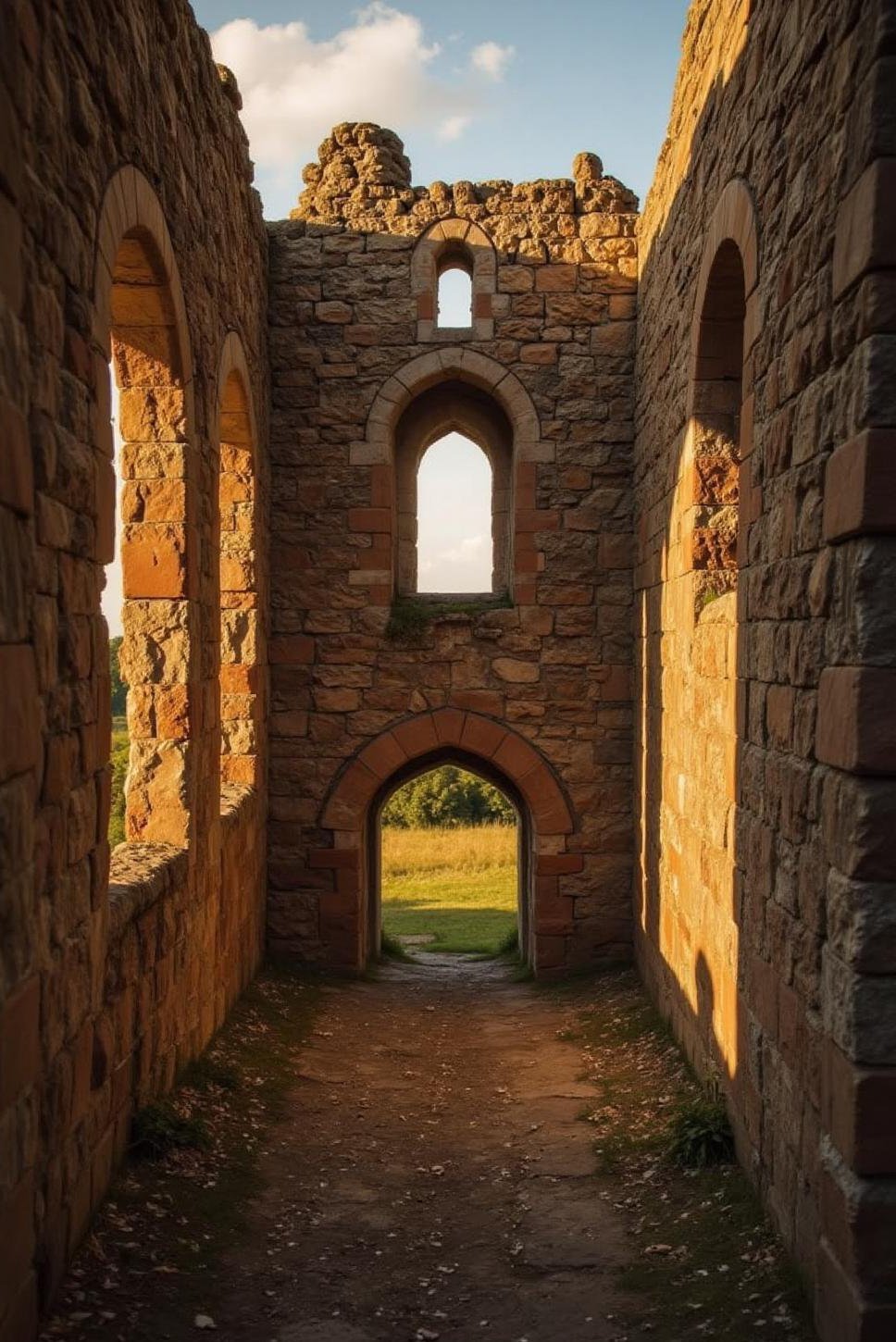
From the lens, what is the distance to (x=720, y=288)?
5.85 m

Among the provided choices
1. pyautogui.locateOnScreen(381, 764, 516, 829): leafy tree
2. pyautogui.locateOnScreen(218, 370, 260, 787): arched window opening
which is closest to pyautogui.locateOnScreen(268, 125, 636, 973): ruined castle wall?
pyautogui.locateOnScreen(218, 370, 260, 787): arched window opening

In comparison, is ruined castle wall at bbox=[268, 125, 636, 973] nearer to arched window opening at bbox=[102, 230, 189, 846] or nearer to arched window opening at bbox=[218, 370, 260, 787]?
arched window opening at bbox=[218, 370, 260, 787]

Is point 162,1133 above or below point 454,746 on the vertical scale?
below

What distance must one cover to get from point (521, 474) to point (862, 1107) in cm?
649

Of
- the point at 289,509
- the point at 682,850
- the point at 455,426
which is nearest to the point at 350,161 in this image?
the point at 455,426

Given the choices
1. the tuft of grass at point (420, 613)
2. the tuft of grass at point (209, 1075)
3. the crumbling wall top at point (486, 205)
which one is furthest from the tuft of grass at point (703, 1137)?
the crumbling wall top at point (486, 205)

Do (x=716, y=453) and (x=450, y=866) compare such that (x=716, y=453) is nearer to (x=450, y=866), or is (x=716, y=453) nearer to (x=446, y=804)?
(x=450, y=866)

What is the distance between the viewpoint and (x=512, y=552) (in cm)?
904

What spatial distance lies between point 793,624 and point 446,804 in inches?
803

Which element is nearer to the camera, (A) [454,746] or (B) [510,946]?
(A) [454,746]

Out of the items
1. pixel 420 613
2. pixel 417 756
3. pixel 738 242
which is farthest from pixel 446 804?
pixel 738 242

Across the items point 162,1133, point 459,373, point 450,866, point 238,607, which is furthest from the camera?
point 450,866

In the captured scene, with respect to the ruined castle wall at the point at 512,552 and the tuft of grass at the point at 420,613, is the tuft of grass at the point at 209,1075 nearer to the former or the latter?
the ruined castle wall at the point at 512,552

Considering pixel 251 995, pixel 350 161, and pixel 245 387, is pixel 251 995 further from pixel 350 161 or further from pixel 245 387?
pixel 350 161
